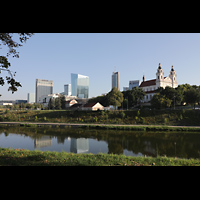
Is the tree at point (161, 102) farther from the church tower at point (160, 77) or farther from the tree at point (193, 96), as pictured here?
the church tower at point (160, 77)

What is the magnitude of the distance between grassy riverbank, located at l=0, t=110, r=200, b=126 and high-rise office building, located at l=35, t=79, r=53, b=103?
122932mm

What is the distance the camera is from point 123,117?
127ft

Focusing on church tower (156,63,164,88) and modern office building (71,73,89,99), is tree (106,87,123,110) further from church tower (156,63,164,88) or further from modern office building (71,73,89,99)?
modern office building (71,73,89,99)

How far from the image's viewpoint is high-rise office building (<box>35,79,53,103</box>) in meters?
163

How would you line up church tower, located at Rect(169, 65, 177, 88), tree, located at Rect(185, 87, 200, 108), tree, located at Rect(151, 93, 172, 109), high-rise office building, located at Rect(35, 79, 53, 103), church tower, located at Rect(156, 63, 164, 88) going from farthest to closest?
high-rise office building, located at Rect(35, 79, 53, 103), church tower, located at Rect(169, 65, 177, 88), church tower, located at Rect(156, 63, 164, 88), tree, located at Rect(185, 87, 200, 108), tree, located at Rect(151, 93, 172, 109)

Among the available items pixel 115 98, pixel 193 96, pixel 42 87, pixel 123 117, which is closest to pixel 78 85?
pixel 42 87

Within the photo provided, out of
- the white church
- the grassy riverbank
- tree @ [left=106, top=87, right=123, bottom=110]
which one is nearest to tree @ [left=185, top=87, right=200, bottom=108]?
the grassy riverbank

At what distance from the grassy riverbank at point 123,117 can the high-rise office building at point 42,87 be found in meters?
123

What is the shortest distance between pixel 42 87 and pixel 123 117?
14527 cm
